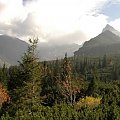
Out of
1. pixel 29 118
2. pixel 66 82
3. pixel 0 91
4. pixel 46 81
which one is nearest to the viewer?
pixel 29 118

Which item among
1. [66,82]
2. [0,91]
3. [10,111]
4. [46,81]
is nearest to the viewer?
[10,111]

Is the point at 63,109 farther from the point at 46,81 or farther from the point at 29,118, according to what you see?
the point at 46,81

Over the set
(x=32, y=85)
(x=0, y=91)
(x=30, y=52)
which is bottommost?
(x=0, y=91)

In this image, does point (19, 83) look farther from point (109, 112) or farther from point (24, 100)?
point (109, 112)

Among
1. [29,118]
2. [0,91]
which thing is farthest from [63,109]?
[0,91]

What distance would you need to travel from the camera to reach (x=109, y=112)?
138 ft

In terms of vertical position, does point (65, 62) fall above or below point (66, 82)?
above

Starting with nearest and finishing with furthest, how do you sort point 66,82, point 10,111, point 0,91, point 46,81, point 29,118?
point 29,118
point 10,111
point 66,82
point 0,91
point 46,81

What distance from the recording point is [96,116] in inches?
1559

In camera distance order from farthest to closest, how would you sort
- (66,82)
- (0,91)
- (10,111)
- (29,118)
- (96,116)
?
1. (0,91)
2. (66,82)
3. (10,111)
4. (96,116)
5. (29,118)

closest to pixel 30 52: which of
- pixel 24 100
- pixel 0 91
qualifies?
pixel 24 100

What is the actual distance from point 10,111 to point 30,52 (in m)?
9.79

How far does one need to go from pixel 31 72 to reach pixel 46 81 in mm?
103567

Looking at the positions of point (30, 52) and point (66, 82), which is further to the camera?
point (66, 82)
